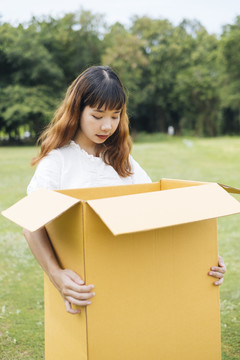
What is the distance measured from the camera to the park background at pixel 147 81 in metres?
14.6

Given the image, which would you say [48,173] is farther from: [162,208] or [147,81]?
[147,81]

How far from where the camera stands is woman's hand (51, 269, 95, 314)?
1150mm

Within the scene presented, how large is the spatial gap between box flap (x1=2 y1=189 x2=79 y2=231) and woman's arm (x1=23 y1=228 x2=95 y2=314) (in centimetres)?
16

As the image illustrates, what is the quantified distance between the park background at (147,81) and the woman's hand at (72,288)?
8.41 meters

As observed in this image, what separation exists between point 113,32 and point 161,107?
7.73 m

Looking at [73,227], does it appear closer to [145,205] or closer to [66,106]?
[145,205]

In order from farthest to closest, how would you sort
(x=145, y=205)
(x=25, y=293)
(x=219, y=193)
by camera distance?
(x=25, y=293) < (x=219, y=193) < (x=145, y=205)

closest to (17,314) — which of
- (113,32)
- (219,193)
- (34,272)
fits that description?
(34,272)

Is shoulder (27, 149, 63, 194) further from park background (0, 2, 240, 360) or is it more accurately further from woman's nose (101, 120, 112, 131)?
park background (0, 2, 240, 360)

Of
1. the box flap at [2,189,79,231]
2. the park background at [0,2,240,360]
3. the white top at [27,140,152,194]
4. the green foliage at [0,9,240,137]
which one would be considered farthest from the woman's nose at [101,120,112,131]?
the green foliage at [0,9,240,137]

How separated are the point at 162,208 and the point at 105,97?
63cm

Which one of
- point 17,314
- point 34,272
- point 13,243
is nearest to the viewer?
point 17,314

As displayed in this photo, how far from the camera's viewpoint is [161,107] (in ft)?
117

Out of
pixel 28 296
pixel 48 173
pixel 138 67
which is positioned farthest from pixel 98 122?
pixel 138 67
